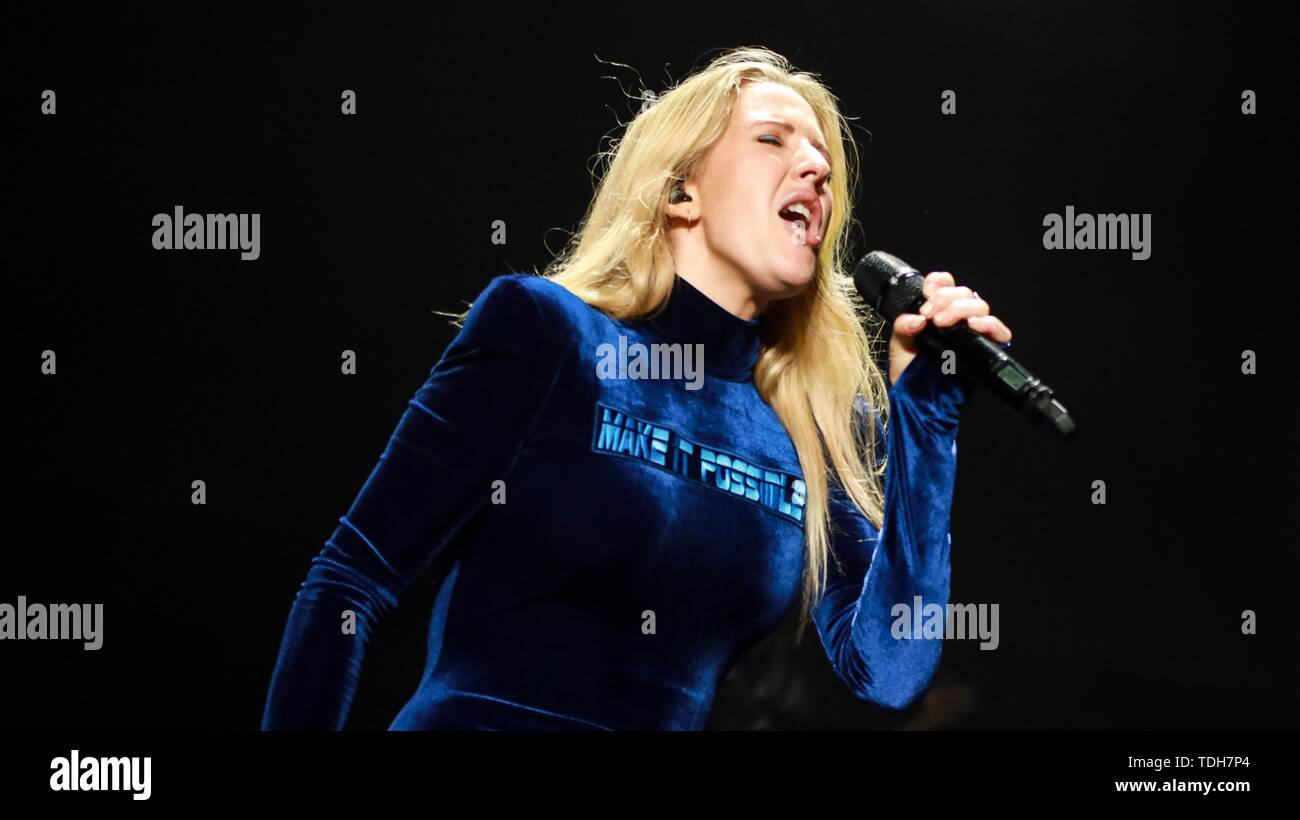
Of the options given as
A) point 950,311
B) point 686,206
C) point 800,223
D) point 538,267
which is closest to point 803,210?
point 800,223

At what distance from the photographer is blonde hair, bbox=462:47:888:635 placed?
203cm

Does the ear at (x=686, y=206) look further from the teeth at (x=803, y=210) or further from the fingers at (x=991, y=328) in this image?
the fingers at (x=991, y=328)

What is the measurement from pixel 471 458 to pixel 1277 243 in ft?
5.03

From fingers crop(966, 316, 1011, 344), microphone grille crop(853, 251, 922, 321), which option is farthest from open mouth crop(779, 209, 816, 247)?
fingers crop(966, 316, 1011, 344)

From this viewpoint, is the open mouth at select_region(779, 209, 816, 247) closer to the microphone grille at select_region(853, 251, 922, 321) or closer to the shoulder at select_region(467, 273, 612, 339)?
the microphone grille at select_region(853, 251, 922, 321)

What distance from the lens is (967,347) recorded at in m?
1.71

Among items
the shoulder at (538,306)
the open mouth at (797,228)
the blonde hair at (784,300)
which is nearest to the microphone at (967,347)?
the open mouth at (797,228)

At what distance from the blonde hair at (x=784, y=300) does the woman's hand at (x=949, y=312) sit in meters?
0.28

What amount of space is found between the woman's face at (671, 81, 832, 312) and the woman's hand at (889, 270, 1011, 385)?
0.23 m

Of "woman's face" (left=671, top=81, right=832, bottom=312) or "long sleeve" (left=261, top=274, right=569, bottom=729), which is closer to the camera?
"long sleeve" (left=261, top=274, right=569, bottom=729)

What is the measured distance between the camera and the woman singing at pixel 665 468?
1.78 metres

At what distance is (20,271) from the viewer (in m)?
2.24

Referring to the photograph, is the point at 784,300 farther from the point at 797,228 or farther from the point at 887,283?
the point at 887,283
